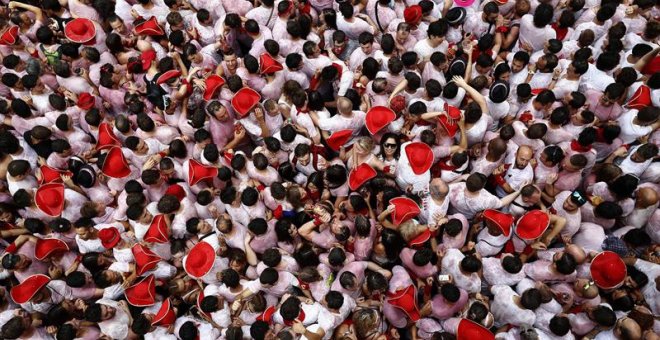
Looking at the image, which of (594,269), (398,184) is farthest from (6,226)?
(594,269)

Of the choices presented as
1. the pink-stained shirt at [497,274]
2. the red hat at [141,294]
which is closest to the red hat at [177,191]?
the red hat at [141,294]

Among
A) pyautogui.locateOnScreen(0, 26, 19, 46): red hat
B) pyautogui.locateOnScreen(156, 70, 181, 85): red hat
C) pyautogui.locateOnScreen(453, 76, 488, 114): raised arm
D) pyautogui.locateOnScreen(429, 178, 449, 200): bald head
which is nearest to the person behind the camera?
pyautogui.locateOnScreen(429, 178, 449, 200): bald head

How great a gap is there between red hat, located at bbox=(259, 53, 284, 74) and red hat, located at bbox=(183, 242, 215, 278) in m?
2.21

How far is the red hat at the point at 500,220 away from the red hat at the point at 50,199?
14.6 feet

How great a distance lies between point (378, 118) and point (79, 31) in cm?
415

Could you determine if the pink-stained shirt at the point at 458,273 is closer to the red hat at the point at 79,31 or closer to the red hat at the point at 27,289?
the red hat at the point at 27,289

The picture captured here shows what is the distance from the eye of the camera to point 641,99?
5.13 m

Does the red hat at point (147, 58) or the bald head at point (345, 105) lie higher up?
the bald head at point (345, 105)

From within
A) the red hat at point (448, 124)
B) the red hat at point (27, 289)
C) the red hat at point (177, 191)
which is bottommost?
the red hat at point (27, 289)

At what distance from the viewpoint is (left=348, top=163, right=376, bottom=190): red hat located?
4758mm

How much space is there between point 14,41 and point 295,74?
3.85 metres

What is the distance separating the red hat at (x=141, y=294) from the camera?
4445mm

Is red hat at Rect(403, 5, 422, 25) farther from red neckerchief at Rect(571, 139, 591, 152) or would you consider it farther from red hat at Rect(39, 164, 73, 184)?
red hat at Rect(39, 164, 73, 184)

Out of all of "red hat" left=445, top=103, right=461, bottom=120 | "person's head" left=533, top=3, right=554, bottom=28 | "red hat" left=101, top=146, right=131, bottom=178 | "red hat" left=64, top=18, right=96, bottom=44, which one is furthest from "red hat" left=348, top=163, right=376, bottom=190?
"red hat" left=64, top=18, right=96, bottom=44
